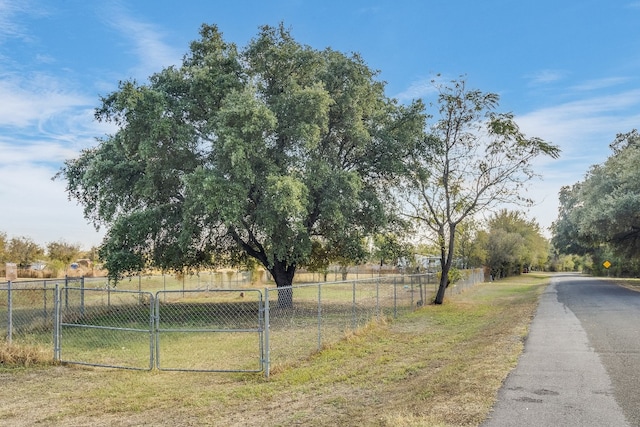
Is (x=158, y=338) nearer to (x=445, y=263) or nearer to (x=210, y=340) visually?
(x=210, y=340)

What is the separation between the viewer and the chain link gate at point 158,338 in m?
10.1

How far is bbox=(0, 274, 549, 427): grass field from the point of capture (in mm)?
6797

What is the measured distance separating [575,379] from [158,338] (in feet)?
24.2

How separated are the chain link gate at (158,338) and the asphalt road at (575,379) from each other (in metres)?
4.54

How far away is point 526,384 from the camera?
A: 7.98 m

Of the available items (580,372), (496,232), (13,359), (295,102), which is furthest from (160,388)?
(496,232)

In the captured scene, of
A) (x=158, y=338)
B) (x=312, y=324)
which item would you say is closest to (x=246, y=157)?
(x=312, y=324)

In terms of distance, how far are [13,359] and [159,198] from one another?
1120cm

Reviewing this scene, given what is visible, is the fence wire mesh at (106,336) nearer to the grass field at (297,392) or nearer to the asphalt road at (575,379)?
the grass field at (297,392)

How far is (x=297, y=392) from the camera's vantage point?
26.7ft

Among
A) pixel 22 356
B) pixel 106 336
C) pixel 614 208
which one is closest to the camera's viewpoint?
pixel 22 356

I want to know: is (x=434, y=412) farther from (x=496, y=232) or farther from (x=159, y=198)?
(x=496, y=232)

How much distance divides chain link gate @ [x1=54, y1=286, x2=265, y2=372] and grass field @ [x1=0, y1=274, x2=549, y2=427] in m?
0.73

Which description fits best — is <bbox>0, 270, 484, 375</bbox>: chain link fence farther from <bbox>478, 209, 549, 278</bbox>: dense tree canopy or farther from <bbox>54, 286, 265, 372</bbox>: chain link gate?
<bbox>478, 209, 549, 278</bbox>: dense tree canopy
